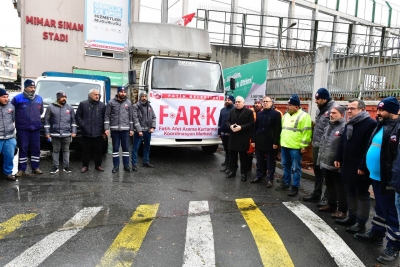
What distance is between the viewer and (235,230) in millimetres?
4176

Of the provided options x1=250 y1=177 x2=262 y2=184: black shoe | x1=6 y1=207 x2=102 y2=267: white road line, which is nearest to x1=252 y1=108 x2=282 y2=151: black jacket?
x1=250 y1=177 x2=262 y2=184: black shoe

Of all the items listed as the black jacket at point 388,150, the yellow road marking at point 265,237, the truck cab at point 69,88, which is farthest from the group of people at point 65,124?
the black jacket at point 388,150

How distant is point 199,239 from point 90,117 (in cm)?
437

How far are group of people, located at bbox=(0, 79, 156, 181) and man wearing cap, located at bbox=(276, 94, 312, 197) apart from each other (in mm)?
3318

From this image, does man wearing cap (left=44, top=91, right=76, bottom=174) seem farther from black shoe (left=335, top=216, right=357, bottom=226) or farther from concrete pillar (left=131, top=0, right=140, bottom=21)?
concrete pillar (left=131, top=0, right=140, bottom=21)

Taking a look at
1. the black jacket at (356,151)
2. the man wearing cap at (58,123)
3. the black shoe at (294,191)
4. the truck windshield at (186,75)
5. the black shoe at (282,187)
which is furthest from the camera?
the truck windshield at (186,75)

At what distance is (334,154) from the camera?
4.72 metres

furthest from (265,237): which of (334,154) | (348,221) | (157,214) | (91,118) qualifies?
(91,118)

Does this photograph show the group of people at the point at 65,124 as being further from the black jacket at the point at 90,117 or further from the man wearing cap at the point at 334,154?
the man wearing cap at the point at 334,154

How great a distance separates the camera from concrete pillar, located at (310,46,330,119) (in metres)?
8.12

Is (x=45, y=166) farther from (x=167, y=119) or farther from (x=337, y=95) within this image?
(x=337, y=95)

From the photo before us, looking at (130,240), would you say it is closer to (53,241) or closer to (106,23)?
(53,241)

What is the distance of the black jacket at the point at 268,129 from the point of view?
249 inches

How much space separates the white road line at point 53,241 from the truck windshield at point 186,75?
4279mm
